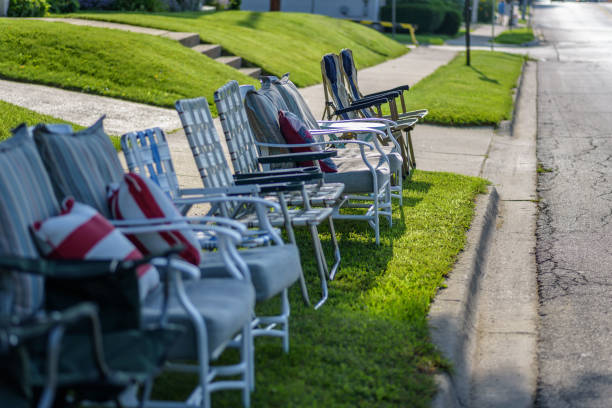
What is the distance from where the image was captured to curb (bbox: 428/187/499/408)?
13.5 feet

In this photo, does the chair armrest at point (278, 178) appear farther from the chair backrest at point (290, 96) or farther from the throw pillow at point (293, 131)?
the chair backrest at point (290, 96)

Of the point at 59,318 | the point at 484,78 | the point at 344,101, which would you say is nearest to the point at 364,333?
the point at 59,318

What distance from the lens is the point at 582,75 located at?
25.0 metres

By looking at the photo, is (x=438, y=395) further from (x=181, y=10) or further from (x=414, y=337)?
(x=181, y=10)

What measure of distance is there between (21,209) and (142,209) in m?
0.80

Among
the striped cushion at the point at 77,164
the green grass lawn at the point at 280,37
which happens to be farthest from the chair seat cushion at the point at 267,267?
the green grass lawn at the point at 280,37

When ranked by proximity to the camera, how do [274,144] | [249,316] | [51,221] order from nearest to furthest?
[51,221], [249,316], [274,144]

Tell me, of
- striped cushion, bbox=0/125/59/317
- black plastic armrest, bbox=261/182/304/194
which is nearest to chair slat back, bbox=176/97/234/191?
black plastic armrest, bbox=261/182/304/194

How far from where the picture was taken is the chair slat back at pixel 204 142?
16.5 feet

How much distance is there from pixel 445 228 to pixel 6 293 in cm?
468

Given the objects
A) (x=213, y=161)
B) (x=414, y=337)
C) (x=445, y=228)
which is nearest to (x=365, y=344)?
(x=414, y=337)

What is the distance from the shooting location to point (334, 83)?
8.91m

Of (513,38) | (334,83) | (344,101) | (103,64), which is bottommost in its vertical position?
(513,38)

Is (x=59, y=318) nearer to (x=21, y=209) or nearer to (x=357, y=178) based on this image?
(x=21, y=209)
